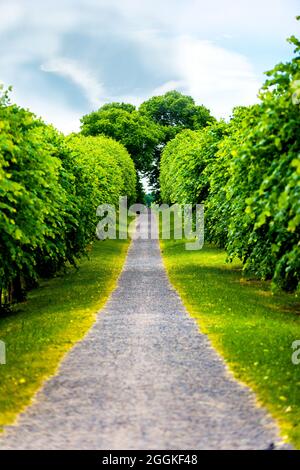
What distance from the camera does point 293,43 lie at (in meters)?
16.8

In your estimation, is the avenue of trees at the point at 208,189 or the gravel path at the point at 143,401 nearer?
the gravel path at the point at 143,401

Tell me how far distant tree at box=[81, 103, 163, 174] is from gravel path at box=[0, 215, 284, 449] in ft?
305

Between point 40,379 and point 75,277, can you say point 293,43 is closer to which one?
point 40,379

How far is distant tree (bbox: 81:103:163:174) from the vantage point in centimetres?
11231

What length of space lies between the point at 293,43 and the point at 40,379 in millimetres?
10382

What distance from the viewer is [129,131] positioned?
114m

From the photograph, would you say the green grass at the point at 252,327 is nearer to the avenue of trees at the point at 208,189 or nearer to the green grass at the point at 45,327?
the avenue of trees at the point at 208,189

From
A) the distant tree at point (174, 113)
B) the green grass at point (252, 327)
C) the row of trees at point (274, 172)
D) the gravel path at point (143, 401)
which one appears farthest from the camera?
the distant tree at point (174, 113)

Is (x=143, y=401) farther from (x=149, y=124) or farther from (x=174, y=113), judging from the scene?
(x=174, y=113)

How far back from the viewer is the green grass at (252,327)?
45.6ft

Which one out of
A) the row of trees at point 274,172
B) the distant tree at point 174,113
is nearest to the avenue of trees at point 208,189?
the row of trees at point 274,172

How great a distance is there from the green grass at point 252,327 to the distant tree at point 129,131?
71.1 metres
